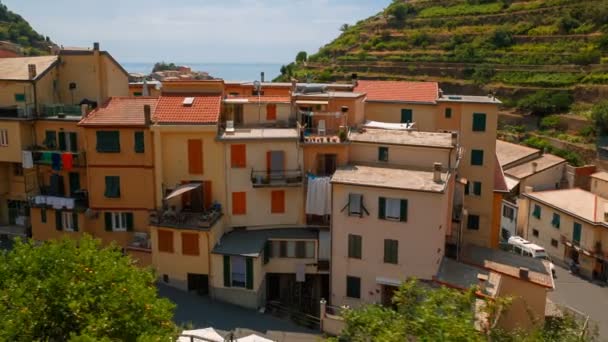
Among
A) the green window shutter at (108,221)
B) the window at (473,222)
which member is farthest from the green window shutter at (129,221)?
the window at (473,222)

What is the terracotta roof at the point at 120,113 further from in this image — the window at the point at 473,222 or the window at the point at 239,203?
the window at the point at 473,222

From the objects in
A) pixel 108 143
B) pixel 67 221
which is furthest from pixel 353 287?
pixel 67 221

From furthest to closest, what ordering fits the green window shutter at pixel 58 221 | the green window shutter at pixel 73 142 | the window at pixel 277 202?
1. the green window shutter at pixel 73 142
2. the green window shutter at pixel 58 221
3. the window at pixel 277 202

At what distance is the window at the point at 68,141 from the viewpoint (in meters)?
31.0

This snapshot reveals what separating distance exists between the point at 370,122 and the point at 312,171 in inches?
280

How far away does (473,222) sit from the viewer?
113 ft

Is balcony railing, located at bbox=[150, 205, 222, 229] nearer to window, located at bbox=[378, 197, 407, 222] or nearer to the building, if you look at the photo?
window, located at bbox=[378, 197, 407, 222]

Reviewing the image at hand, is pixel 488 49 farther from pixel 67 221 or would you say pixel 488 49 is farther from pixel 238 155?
pixel 67 221

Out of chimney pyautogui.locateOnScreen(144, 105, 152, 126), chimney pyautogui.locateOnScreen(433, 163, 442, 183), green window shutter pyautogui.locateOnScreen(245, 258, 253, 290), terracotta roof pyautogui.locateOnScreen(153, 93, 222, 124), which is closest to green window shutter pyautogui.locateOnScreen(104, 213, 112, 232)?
chimney pyautogui.locateOnScreen(144, 105, 152, 126)

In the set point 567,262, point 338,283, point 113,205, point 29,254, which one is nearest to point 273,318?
point 338,283

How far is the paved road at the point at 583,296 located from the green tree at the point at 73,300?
24.4m

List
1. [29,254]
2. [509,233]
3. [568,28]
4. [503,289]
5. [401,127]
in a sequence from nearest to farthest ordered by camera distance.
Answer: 1. [29,254]
2. [503,289]
3. [401,127]
4. [509,233]
5. [568,28]

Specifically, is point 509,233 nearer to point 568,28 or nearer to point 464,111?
point 464,111

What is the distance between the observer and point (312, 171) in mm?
29438
